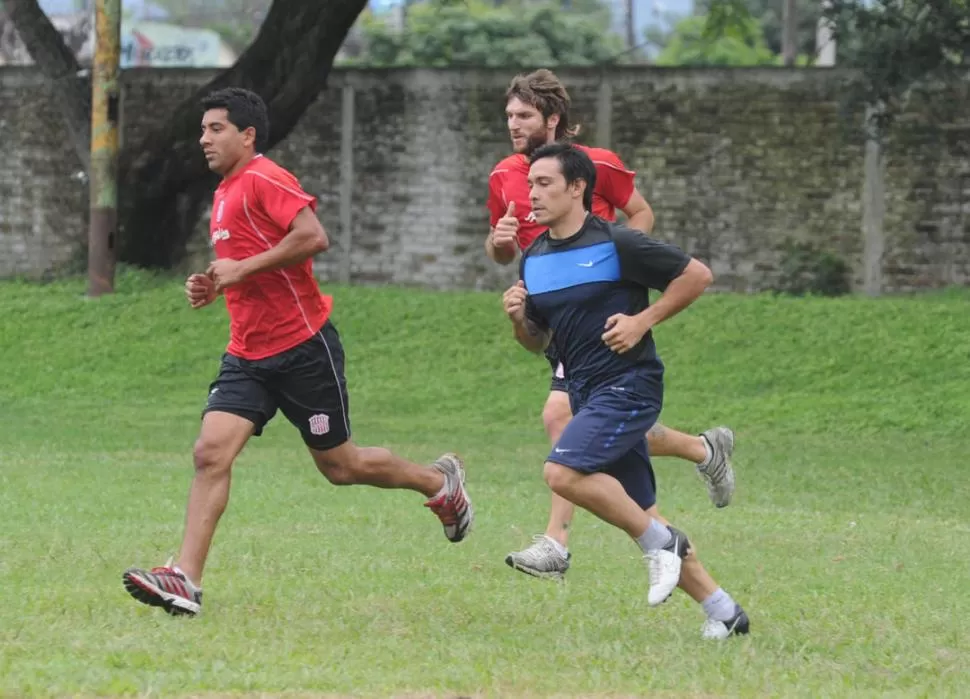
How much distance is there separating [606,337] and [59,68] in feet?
61.4

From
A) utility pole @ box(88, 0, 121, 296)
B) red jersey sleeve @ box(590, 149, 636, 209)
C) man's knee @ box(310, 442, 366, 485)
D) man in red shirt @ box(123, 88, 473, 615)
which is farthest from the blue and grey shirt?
utility pole @ box(88, 0, 121, 296)

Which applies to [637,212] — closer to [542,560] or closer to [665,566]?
[542,560]

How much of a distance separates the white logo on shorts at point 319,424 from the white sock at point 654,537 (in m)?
1.77

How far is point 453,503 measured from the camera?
29.0ft

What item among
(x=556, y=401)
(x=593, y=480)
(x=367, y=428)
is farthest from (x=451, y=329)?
(x=593, y=480)

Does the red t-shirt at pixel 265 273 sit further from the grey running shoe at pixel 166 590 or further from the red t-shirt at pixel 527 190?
the red t-shirt at pixel 527 190

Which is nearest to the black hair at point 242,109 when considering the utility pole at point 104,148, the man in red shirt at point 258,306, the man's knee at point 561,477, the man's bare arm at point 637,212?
the man in red shirt at point 258,306

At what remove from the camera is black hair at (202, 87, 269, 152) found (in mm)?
8062

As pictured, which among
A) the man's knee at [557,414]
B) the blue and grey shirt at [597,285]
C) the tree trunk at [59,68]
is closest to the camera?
the blue and grey shirt at [597,285]

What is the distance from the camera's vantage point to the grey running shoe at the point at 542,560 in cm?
845

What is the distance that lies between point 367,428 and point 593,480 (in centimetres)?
1128

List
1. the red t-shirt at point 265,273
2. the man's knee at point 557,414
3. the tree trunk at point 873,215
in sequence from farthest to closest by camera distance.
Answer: the tree trunk at point 873,215
the man's knee at point 557,414
the red t-shirt at point 265,273

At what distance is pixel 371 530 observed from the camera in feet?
35.4

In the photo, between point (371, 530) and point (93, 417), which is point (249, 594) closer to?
point (371, 530)
